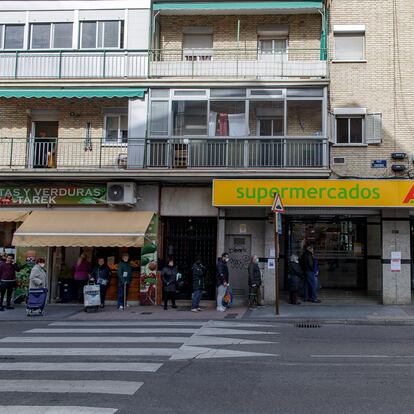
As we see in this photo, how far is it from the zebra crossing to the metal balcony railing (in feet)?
18.5

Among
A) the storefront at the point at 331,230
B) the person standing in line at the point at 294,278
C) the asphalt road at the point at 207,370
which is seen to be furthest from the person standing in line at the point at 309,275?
the asphalt road at the point at 207,370

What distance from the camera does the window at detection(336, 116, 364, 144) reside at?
17328mm

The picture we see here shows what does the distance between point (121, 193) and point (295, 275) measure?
627cm

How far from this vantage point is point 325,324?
13336mm

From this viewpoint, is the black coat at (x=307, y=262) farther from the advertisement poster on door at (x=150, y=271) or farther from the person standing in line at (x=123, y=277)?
the person standing in line at (x=123, y=277)

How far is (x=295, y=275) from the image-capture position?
651 inches

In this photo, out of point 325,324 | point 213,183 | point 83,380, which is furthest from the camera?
point 213,183

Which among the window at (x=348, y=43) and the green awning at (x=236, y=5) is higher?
the green awning at (x=236, y=5)

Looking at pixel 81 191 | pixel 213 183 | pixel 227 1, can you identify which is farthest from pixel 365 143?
pixel 81 191

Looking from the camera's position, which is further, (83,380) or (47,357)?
(47,357)

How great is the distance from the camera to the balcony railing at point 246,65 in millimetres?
17109

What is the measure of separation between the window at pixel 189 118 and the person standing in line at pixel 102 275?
4.95 metres

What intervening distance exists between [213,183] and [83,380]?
9972 millimetres

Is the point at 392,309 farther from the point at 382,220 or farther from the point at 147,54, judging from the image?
the point at 147,54
